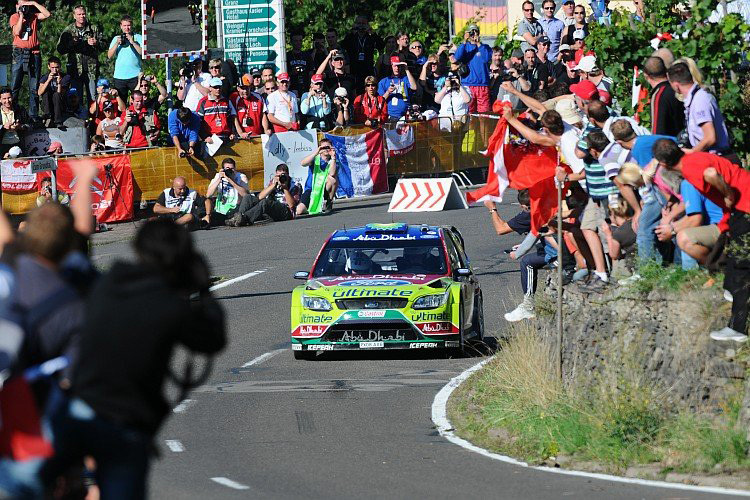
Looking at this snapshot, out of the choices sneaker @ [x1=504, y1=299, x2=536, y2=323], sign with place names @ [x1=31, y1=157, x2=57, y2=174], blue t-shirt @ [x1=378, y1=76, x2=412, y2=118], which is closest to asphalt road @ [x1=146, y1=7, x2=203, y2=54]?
blue t-shirt @ [x1=378, y1=76, x2=412, y2=118]

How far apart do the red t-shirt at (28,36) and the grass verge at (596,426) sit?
18.1 metres

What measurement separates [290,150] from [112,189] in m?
4.04

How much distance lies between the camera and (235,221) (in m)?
29.8

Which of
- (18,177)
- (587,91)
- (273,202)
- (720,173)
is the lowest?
(273,202)

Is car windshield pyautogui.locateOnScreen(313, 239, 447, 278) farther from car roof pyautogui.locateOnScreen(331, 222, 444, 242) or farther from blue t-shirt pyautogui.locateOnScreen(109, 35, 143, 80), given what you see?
blue t-shirt pyautogui.locateOnScreen(109, 35, 143, 80)

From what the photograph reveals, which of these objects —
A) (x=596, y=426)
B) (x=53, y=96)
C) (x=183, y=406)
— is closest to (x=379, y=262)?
(x=183, y=406)

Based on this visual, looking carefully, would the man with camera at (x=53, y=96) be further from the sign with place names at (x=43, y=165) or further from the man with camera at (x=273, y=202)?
the sign with place names at (x=43, y=165)

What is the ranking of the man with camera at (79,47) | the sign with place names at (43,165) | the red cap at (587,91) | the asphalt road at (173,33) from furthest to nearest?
1. the asphalt road at (173,33)
2. the man with camera at (79,47)
3. the sign with place names at (43,165)
4. the red cap at (587,91)

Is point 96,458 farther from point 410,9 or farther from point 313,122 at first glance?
point 410,9

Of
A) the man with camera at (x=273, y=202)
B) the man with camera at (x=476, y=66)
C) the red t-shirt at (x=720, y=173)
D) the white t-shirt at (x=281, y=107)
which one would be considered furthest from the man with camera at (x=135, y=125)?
the red t-shirt at (x=720, y=173)

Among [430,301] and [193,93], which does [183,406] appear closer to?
[430,301]

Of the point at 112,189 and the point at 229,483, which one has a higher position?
the point at 112,189

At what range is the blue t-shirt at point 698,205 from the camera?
41.3ft

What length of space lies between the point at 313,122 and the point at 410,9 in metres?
26.3
